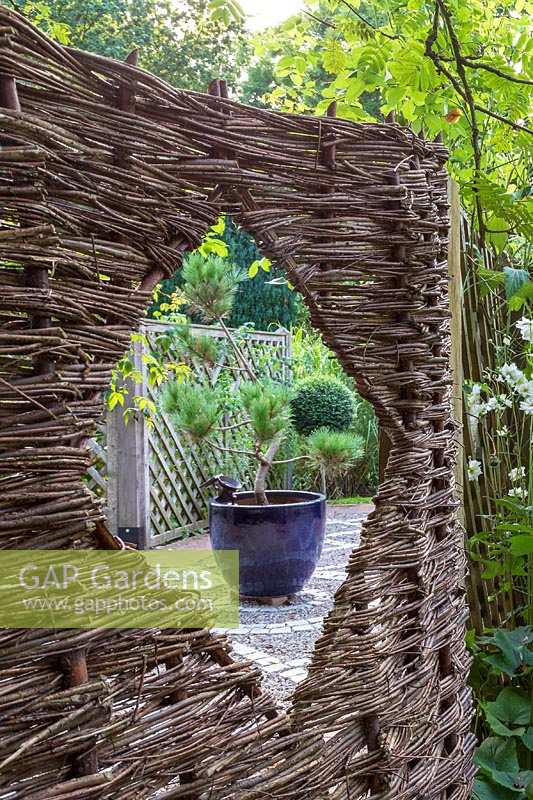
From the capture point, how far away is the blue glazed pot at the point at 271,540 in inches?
127

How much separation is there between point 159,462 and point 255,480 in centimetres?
207

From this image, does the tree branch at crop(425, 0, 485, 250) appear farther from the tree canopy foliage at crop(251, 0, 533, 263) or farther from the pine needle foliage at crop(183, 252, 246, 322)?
the pine needle foliage at crop(183, 252, 246, 322)

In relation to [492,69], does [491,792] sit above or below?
below

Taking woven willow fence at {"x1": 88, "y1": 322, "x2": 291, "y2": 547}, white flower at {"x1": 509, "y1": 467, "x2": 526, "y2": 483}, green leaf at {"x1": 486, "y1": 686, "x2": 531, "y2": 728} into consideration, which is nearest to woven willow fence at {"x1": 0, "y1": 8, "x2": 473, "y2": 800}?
green leaf at {"x1": 486, "y1": 686, "x2": 531, "y2": 728}

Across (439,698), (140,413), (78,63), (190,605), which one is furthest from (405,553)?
(140,413)

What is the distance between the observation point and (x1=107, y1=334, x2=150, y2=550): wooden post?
4.65 meters

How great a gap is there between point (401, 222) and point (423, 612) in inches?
32.0

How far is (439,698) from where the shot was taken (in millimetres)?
1592

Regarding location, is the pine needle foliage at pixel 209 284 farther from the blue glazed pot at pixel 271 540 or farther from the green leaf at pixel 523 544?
the green leaf at pixel 523 544

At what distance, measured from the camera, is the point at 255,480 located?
3.33 m

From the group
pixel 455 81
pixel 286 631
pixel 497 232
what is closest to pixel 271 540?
pixel 286 631

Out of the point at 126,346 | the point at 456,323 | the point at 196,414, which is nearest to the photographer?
the point at 126,346

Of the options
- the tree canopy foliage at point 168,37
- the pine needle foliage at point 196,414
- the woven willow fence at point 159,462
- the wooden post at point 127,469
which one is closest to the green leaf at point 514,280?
the pine needle foliage at point 196,414

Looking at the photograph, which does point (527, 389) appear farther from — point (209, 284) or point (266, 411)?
point (209, 284)
